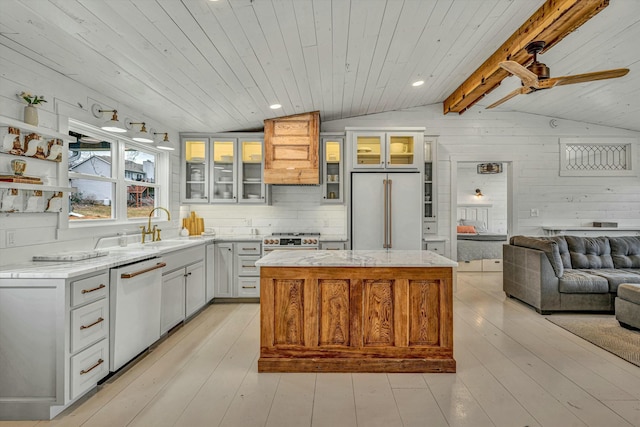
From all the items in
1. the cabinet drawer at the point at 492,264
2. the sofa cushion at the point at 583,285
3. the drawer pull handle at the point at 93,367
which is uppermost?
the sofa cushion at the point at 583,285

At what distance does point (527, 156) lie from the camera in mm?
6016

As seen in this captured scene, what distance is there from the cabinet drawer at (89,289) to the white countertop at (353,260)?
1.05m

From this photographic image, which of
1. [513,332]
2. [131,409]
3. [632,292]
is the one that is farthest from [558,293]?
[131,409]

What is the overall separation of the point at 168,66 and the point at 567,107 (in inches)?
224

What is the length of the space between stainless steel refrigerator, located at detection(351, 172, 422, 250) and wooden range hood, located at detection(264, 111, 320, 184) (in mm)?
682

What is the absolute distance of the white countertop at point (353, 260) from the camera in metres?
2.71

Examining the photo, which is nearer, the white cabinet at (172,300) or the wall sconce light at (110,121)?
the wall sconce light at (110,121)

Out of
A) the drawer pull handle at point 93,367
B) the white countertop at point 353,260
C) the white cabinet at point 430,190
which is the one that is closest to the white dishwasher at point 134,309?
the drawer pull handle at point 93,367

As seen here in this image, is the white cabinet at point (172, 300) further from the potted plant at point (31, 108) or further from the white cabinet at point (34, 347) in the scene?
the potted plant at point (31, 108)

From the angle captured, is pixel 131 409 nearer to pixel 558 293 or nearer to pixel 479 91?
pixel 558 293

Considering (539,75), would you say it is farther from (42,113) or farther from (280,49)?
(42,113)

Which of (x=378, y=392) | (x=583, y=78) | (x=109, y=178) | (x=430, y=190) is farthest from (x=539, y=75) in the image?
(x=109, y=178)

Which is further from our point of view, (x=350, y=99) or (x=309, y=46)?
(x=350, y=99)

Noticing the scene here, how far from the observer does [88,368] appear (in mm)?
2332
